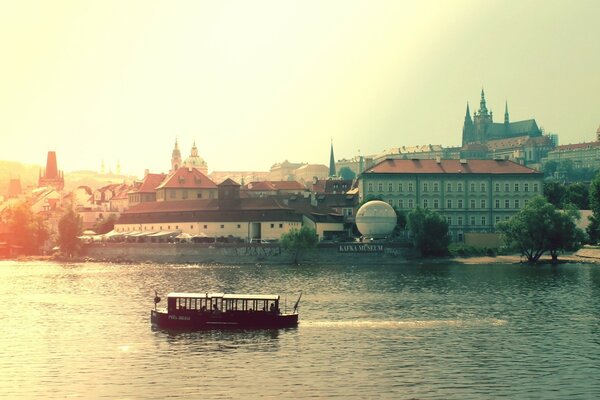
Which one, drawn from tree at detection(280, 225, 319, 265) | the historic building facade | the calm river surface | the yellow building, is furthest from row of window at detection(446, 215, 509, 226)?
the calm river surface

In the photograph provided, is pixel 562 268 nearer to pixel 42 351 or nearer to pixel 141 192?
pixel 42 351

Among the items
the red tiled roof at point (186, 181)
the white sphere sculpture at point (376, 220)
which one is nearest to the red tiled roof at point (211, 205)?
the red tiled roof at point (186, 181)

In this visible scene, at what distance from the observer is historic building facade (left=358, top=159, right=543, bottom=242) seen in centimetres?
15988

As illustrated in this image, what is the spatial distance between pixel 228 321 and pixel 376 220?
85.8 meters

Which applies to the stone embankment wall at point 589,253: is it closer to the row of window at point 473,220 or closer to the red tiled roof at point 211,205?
the row of window at point 473,220

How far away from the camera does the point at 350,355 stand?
4941 cm

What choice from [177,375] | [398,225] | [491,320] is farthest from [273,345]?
[398,225]

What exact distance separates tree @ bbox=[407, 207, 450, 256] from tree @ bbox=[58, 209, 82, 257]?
203 ft

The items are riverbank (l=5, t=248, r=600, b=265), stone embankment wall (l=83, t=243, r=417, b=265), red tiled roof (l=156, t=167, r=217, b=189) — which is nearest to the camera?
riverbank (l=5, t=248, r=600, b=265)

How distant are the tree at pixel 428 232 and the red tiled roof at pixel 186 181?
62211mm

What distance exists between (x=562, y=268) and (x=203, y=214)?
215 feet

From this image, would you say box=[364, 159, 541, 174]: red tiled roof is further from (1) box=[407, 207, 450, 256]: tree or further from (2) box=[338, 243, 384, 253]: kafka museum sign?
(2) box=[338, 243, 384, 253]: kafka museum sign

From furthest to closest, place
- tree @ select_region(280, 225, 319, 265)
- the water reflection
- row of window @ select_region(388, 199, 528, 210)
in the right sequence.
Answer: row of window @ select_region(388, 199, 528, 210) < tree @ select_region(280, 225, 319, 265) < the water reflection

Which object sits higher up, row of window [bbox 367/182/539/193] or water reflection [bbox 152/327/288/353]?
row of window [bbox 367/182/539/193]
